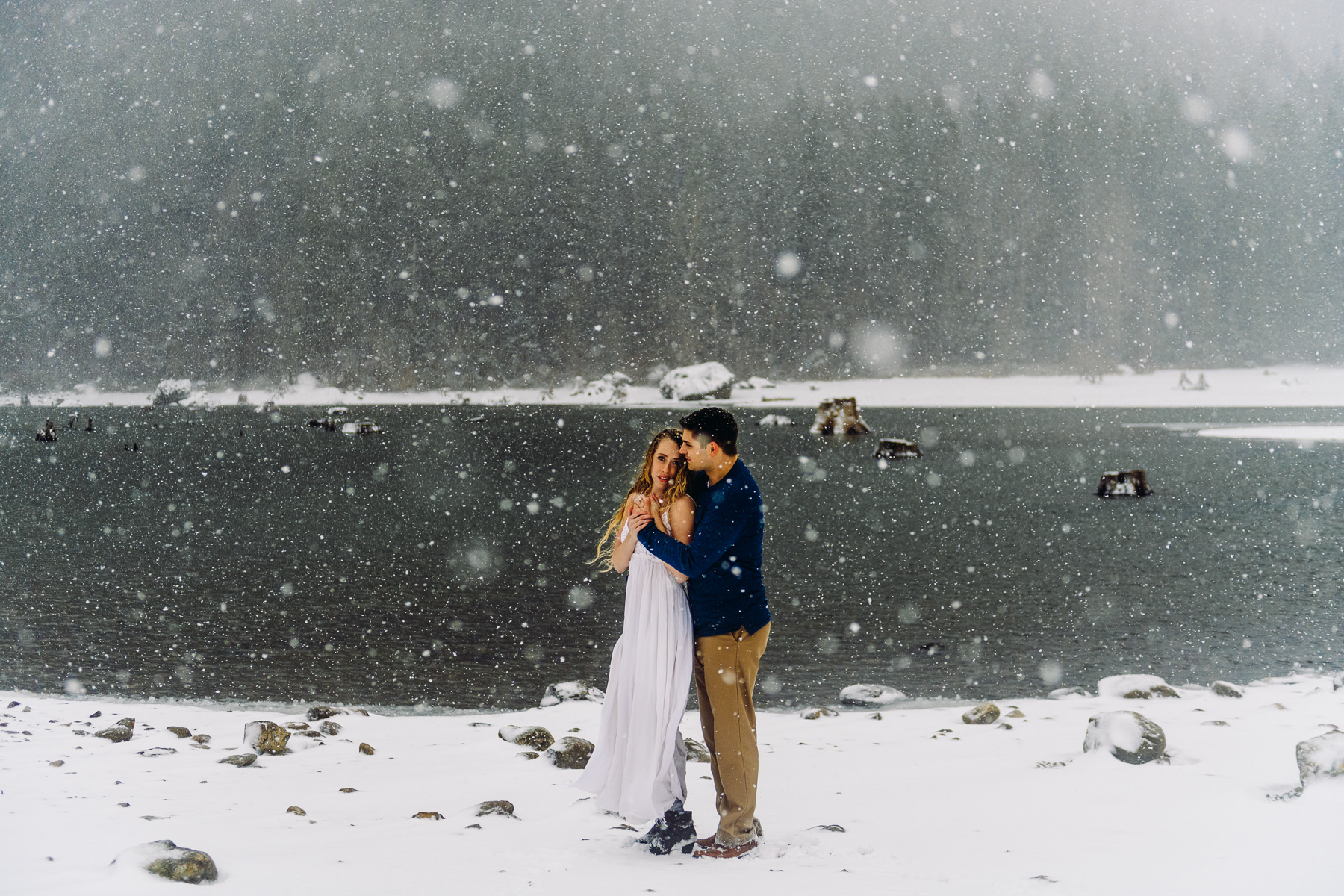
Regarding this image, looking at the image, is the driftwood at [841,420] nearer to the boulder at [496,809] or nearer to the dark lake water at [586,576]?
the dark lake water at [586,576]

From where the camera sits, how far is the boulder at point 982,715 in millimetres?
9141

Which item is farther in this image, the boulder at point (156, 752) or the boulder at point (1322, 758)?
the boulder at point (156, 752)

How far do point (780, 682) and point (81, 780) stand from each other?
7.66 metres

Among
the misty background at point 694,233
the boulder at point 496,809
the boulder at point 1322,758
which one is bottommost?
the boulder at point 496,809

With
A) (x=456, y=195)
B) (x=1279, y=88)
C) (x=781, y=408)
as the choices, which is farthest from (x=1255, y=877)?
(x=1279, y=88)

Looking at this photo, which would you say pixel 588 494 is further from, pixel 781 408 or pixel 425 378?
pixel 425 378

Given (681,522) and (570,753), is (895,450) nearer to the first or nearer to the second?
(570,753)

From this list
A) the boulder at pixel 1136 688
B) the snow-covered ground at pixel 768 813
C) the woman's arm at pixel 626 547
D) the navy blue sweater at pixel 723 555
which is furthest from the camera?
the boulder at pixel 1136 688

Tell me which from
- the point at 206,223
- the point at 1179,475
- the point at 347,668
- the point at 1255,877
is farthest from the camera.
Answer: the point at 206,223

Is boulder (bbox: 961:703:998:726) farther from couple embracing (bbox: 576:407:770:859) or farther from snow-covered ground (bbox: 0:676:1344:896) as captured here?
couple embracing (bbox: 576:407:770:859)

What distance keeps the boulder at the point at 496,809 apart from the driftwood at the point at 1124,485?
91.1ft

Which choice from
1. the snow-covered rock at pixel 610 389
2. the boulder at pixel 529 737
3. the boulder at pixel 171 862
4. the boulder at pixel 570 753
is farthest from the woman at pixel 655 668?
the snow-covered rock at pixel 610 389

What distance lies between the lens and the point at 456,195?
420ft

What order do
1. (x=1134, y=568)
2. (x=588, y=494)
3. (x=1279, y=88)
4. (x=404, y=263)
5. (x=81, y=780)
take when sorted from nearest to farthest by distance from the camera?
(x=81, y=780), (x=1134, y=568), (x=588, y=494), (x=404, y=263), (x=1279, y=88)
